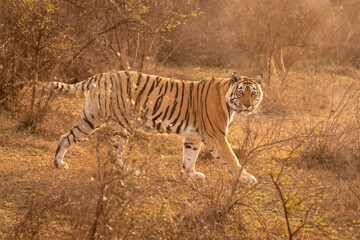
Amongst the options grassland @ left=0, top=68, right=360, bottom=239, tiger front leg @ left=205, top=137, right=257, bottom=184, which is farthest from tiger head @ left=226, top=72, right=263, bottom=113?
grassland @ left=0, top=68, right=360, bottom=239

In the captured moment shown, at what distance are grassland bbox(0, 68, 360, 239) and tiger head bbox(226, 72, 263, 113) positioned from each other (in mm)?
654

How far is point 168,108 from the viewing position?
17.4ft

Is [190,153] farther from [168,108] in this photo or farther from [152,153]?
[152,153]

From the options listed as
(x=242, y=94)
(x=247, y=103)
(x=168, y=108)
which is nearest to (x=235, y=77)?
(x=242, y=94)

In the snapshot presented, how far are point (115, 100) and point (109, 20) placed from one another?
2642mm

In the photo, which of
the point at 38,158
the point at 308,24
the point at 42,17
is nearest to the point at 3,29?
the point at 42,17

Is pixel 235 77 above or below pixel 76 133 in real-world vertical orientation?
above

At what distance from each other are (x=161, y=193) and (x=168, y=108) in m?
1.72

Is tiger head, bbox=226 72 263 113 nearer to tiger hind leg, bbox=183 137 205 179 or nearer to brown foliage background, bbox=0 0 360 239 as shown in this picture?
brown foliage background, bbox=0 0 360 239

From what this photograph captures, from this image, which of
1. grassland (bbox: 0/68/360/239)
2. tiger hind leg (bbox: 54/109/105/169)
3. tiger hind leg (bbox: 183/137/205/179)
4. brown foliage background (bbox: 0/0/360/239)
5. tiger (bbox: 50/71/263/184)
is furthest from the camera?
tiger hind leg (bbox: 183/137/205/179)

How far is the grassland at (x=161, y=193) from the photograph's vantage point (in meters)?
3.26

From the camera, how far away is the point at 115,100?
5.27m

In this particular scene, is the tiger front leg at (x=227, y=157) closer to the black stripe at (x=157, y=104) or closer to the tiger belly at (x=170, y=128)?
the tiger belly at (x=170, y=128)

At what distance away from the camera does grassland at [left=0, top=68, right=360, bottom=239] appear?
3256mm
